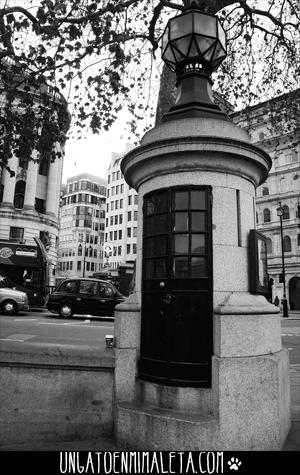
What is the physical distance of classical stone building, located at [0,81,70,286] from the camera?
4341 centimetres

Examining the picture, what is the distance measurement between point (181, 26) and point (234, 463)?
463 centimetres

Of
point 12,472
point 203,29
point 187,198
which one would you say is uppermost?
point 203,29

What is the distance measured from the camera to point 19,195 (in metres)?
46.2

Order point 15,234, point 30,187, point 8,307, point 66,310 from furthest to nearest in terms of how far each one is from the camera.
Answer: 1. point 30,187
2. point 15,234
3. point 8,307
4. point 66,310

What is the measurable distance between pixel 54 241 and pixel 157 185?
4538 cm

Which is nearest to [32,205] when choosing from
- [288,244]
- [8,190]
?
[8,190]

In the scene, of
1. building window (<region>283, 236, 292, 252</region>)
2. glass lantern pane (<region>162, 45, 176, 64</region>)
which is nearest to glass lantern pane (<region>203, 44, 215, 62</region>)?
glass lantern pane (<region>162, 45, 176, 64</region>)

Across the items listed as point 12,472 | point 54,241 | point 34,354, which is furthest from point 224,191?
point 54,241

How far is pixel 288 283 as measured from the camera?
4044 centimetres

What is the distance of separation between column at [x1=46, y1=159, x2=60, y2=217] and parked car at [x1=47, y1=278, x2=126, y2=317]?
30.7m

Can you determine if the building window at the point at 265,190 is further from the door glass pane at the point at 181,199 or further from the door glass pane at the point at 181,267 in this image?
the door glass pane at the point at 181,267

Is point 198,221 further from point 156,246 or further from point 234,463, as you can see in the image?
point 234,463

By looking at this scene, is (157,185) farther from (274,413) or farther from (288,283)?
(288,283)

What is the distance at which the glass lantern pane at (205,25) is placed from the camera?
13.9ft
